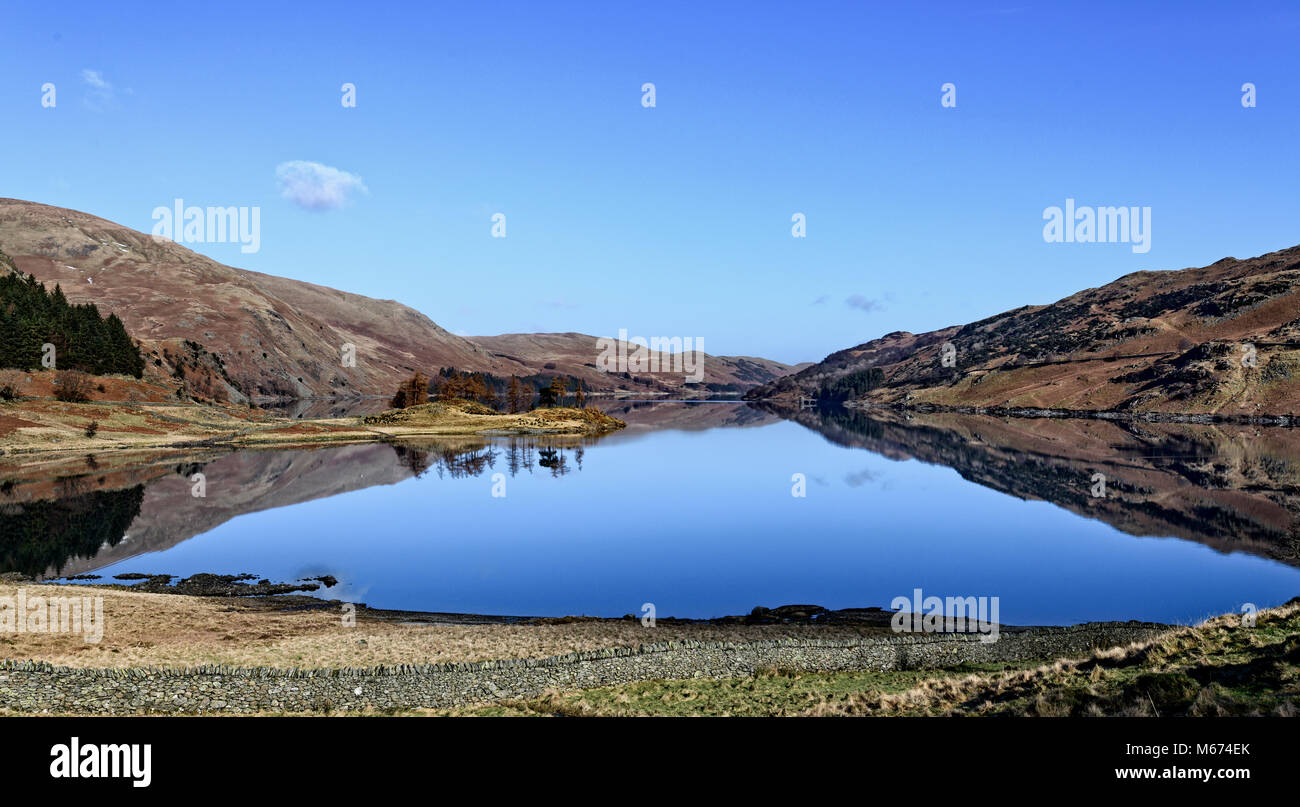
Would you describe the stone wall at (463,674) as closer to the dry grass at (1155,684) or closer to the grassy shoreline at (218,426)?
the dry grass at (1155,684)

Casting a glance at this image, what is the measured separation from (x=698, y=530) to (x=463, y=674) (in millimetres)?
41186

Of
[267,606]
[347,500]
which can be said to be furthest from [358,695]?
[347,500]

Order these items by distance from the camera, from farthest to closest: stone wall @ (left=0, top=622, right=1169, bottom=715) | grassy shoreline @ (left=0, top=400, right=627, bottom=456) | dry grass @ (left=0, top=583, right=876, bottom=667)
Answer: grassy shoreline @ (left=0, top=400, right=627, bottom=456), dry grass @ (left=0, top=583, right=876, bottom=667), stone wall @ (left=0, top=622, right=1169, bottom=715)

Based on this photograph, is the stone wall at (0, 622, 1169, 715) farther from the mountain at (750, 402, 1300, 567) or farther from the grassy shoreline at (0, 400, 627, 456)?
the grassy shoreline at (0, 400, 627, 456)

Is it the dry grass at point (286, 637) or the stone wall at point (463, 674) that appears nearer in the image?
the stone wall at point (463, 674)

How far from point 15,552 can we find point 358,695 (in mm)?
45146

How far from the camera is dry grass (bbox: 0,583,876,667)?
1131 inches

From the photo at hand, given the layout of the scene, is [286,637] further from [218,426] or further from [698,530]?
[218,426]

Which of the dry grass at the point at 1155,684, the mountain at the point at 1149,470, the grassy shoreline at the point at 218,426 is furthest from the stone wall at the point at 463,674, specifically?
the grassy shoreline at the point at 218,426

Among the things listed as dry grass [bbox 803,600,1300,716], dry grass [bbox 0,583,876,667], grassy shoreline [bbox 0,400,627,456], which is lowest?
dry grass [bbox 0,583,876,667]

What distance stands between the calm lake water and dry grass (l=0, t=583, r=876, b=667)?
18.7 ft

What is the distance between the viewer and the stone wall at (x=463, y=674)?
23.6 m

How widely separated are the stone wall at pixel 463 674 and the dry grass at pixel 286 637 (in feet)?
7.07

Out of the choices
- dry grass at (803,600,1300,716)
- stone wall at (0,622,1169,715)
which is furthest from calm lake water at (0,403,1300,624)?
dry grass at (803,600,1300,716)
